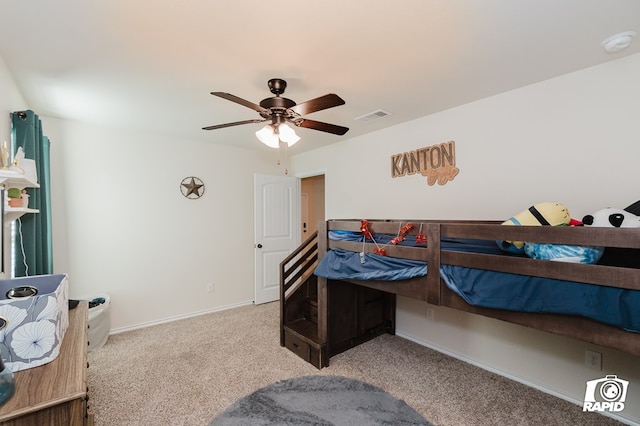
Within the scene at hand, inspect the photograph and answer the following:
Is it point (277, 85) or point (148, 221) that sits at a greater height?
point (277, 85)

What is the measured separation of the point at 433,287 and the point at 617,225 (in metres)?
0.89

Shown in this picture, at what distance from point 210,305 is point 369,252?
2.84 m

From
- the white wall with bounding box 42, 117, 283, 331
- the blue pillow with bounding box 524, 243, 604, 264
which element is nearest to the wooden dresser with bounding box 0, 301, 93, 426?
the blue pillow with bounding box 524, 243, 604, 264

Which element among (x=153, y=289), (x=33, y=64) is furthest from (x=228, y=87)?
(x=153, y=289)

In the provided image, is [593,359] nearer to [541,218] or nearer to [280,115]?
[541,218]

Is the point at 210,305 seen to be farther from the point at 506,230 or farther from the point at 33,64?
the point at 506,230

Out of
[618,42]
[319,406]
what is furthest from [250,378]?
[618,42]

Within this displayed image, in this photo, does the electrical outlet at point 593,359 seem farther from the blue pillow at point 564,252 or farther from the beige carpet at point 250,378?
the blue pillow at point 564,252

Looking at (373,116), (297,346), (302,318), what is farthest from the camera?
(302,318)

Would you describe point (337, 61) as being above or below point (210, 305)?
above

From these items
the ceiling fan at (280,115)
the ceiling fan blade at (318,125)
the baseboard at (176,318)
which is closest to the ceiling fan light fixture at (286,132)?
the ceiling fan at (280,115)

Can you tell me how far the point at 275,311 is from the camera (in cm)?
400

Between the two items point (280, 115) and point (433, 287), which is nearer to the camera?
point (433, 287)

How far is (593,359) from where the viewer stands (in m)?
1.99
